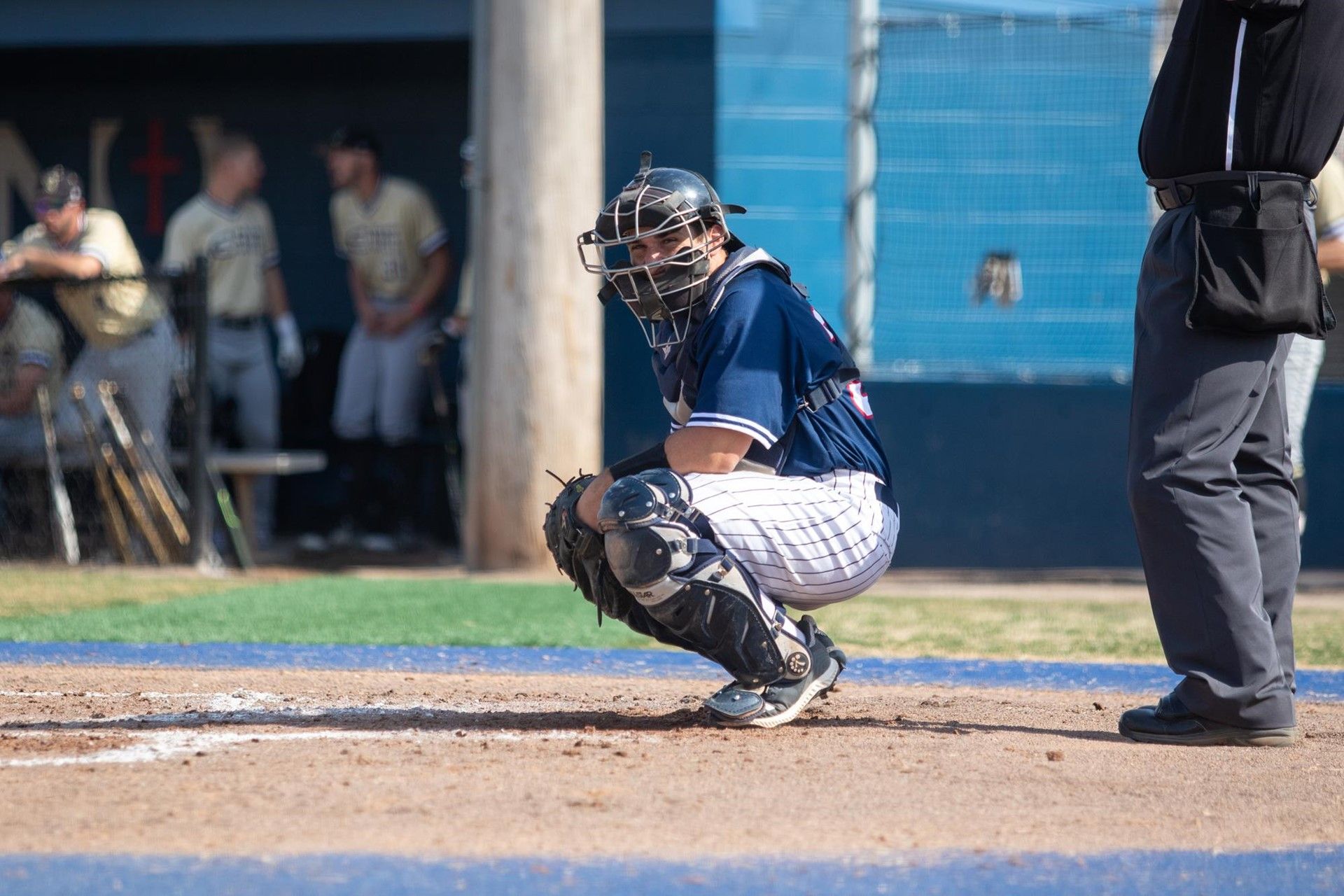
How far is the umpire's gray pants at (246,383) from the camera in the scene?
9.34m

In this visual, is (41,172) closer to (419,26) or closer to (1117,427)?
(419,26)

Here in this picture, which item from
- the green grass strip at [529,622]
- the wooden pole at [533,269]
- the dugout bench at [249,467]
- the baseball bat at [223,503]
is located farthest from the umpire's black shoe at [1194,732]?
the dugout bench at [249,467]

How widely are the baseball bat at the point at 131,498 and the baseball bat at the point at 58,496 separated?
0.83ft

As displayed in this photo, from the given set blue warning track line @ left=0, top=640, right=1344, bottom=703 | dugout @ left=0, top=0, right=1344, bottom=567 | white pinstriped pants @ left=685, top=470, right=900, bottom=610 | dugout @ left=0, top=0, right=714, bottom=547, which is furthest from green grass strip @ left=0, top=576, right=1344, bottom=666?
dugout @ left=0, top=0, right=714, bottom=547

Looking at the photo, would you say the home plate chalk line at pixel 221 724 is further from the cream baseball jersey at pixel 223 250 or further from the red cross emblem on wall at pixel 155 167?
the red cross emblem on wall at pixel 155 167

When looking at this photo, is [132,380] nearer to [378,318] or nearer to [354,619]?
[378,318]

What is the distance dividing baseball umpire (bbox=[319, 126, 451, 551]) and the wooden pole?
69.5 inches

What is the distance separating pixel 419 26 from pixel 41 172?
327 cm

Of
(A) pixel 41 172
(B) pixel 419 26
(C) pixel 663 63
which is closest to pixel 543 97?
(C) pixel 663 63

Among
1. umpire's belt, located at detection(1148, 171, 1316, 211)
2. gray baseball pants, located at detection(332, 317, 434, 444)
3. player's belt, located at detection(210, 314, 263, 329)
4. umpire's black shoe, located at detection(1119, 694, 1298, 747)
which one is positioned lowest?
umpire's black shoe, located at detection(1119, 694, 1298, 747)

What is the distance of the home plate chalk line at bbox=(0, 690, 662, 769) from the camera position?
3.30m

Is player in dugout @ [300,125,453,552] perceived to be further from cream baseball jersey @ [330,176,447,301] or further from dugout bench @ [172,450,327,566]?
dugout bench @ [172,450,327,566]

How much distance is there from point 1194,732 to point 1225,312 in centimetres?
93

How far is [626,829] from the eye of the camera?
2.63 metres
